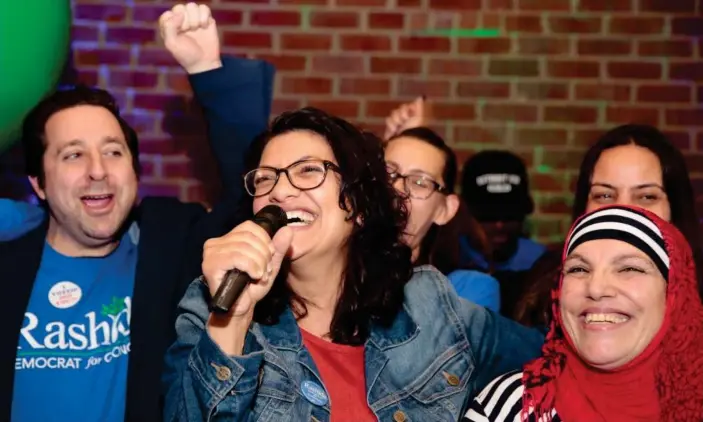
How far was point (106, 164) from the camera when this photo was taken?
6.91ft

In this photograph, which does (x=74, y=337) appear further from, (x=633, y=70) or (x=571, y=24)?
(x=633, y=70)

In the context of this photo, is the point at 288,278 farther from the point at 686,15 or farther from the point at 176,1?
the point at 686,15

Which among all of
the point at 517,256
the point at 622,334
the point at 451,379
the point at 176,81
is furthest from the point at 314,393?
the point at 176,81

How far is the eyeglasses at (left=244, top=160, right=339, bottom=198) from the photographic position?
5.63 feet

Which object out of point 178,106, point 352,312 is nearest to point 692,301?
point 352,312

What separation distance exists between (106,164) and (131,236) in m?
0.19

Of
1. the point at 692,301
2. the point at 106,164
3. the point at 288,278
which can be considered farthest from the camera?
the point at 106,164

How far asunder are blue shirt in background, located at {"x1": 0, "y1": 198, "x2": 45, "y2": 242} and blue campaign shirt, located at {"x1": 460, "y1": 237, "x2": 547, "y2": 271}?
1370 millimetres

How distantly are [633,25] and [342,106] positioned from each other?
1.07 m

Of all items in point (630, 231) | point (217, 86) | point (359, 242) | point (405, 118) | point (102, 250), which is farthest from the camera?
point (405, 118)

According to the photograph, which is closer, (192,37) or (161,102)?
(192,37)

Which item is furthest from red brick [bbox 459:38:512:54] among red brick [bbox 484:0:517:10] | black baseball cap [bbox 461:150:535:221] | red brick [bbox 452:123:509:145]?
black baseball cap [bbox 461:150:535:221]

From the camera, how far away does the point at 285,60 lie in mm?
3088

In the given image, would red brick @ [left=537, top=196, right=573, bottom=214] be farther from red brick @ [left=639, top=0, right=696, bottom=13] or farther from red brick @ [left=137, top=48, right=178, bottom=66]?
red brick @ [left=137, top=48, right=178, bottom=66]
